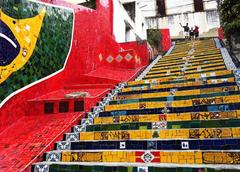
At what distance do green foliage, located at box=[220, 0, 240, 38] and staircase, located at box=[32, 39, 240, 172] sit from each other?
301 centimetres

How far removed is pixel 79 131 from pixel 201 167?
2.11m

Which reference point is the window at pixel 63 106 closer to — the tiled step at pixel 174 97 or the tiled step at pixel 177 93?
the tiled step at pixel 174 97

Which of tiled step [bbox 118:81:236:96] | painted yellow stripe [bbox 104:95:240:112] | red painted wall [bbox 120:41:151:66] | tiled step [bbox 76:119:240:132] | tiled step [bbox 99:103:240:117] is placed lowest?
tiled step [bbox 76:119:240:132]

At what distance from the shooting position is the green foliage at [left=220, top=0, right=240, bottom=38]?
26.3 feet

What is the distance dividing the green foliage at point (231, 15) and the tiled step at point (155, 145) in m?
5.42

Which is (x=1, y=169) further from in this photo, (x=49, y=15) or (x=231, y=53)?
(x=231, y=53)

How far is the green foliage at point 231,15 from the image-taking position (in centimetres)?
803

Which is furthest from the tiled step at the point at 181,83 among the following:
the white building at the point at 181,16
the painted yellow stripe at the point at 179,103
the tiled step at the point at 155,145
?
the white building at the point at 181,16

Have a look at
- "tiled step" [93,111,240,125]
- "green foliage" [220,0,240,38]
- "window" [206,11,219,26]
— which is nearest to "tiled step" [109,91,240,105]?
"tiled step" [93,111,240,125]

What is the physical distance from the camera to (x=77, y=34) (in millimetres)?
7531

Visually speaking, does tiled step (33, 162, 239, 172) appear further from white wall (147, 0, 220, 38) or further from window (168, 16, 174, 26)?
window (168, 16, 174, 26)

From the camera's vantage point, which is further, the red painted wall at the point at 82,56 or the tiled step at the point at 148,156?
the red painted wall at the point at 82,56

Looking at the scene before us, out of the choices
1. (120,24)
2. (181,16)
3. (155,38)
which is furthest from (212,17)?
(120,24)

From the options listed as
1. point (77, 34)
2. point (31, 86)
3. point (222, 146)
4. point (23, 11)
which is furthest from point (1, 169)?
point (77, 34)
